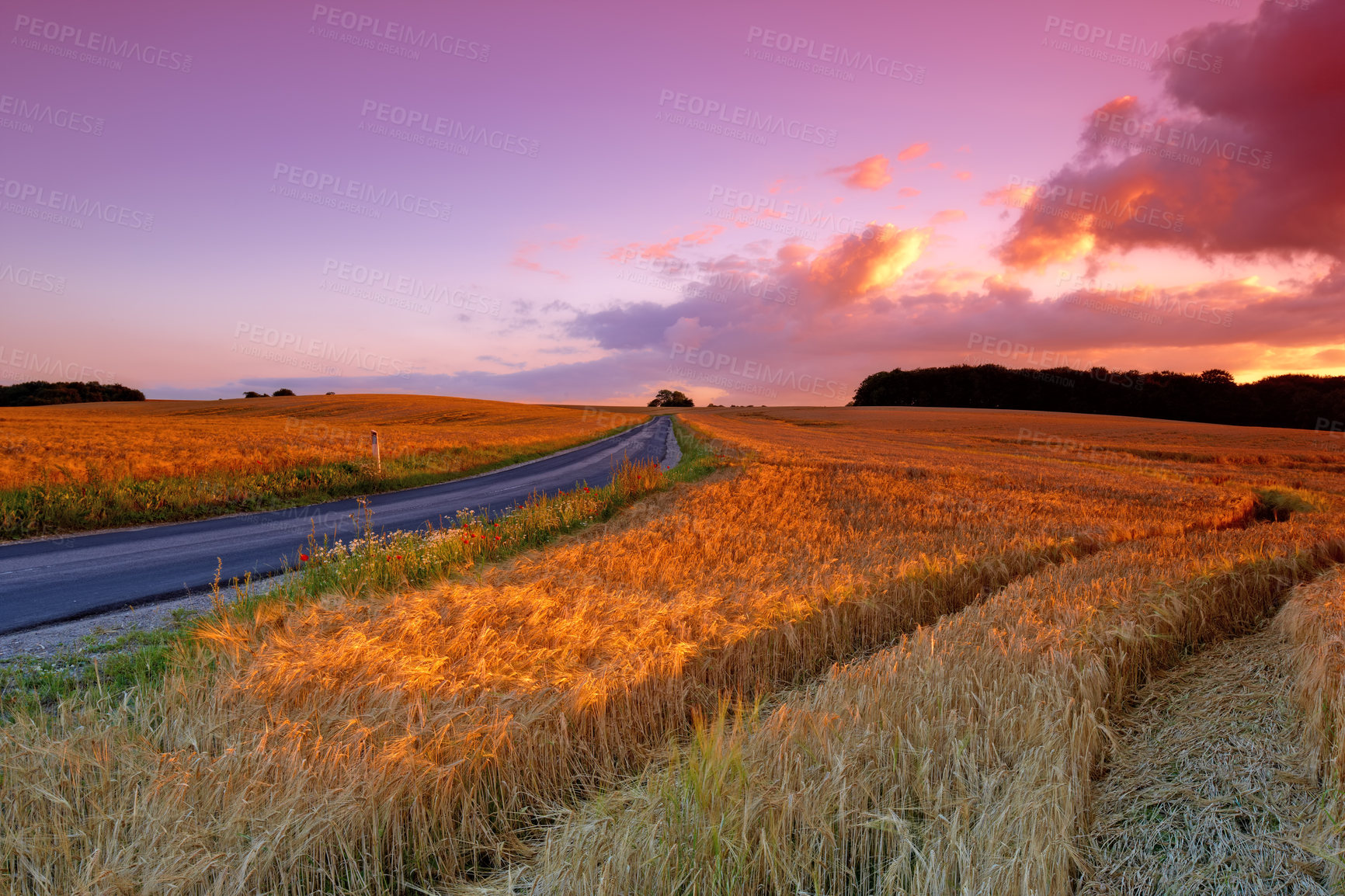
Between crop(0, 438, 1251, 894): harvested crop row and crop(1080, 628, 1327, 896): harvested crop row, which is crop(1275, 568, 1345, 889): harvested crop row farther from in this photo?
crop(0, 438, 1251, 894): harvested crop row

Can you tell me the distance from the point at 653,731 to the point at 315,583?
17.8 feet

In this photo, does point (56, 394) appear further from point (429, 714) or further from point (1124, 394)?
point (1124, 394)

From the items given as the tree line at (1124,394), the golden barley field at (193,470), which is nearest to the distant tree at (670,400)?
the tree line at (1124,394)

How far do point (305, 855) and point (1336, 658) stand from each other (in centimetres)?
643

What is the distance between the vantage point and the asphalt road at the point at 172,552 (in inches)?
322

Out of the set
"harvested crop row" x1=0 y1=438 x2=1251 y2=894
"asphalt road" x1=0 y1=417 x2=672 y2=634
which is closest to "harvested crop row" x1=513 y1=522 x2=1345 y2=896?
"harvested crop row" x1=0 y1=438 x2=1251 y2=894

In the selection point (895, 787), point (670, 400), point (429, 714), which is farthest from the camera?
point (670, 400)

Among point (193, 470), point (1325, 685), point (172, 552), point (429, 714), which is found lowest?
point (172, 552)

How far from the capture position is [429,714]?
12.9 feet

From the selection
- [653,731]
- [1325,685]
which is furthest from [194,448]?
[1325,685]

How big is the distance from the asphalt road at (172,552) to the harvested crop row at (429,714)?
3555 millimetres

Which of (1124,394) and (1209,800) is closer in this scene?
(1209,800)

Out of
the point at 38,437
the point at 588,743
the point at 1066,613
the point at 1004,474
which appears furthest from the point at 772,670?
the point at 38,437

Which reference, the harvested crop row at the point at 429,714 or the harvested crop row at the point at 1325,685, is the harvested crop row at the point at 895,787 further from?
the harvested crop row at the point at 1325,685
